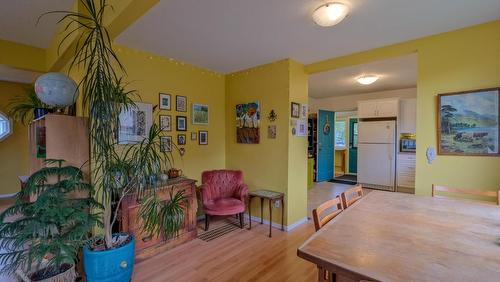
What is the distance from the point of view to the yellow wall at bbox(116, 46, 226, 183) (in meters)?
2.88

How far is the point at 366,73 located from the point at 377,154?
88.9 inches

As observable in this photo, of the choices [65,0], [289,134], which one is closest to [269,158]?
[289,134]

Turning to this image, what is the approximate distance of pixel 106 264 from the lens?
1790 millimetres

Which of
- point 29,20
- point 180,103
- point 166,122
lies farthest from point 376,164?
point 29,20

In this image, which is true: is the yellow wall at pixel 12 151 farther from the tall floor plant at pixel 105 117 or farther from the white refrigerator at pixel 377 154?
the white refrigerator at pixel 377 154

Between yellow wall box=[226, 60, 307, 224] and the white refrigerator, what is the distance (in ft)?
9.30

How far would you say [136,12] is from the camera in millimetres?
1698

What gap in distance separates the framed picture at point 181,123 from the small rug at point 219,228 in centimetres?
148

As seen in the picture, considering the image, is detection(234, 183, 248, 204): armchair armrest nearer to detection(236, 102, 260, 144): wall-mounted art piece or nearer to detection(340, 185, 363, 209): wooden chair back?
detection(236, 102, 260, 144): wall-mounted art piece

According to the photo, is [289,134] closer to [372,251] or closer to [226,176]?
[226,176]

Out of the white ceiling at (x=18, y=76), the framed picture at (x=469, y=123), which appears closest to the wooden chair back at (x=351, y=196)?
the framed picture at (x=469, y=123)

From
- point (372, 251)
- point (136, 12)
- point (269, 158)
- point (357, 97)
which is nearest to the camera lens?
point (372, 251)

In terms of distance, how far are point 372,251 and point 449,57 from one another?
2.43 m

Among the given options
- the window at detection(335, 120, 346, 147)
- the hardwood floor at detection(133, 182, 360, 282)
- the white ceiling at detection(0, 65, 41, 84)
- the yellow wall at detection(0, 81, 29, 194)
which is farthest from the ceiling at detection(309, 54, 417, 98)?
the yellow wall at detection(0, 81, 29, 194)
